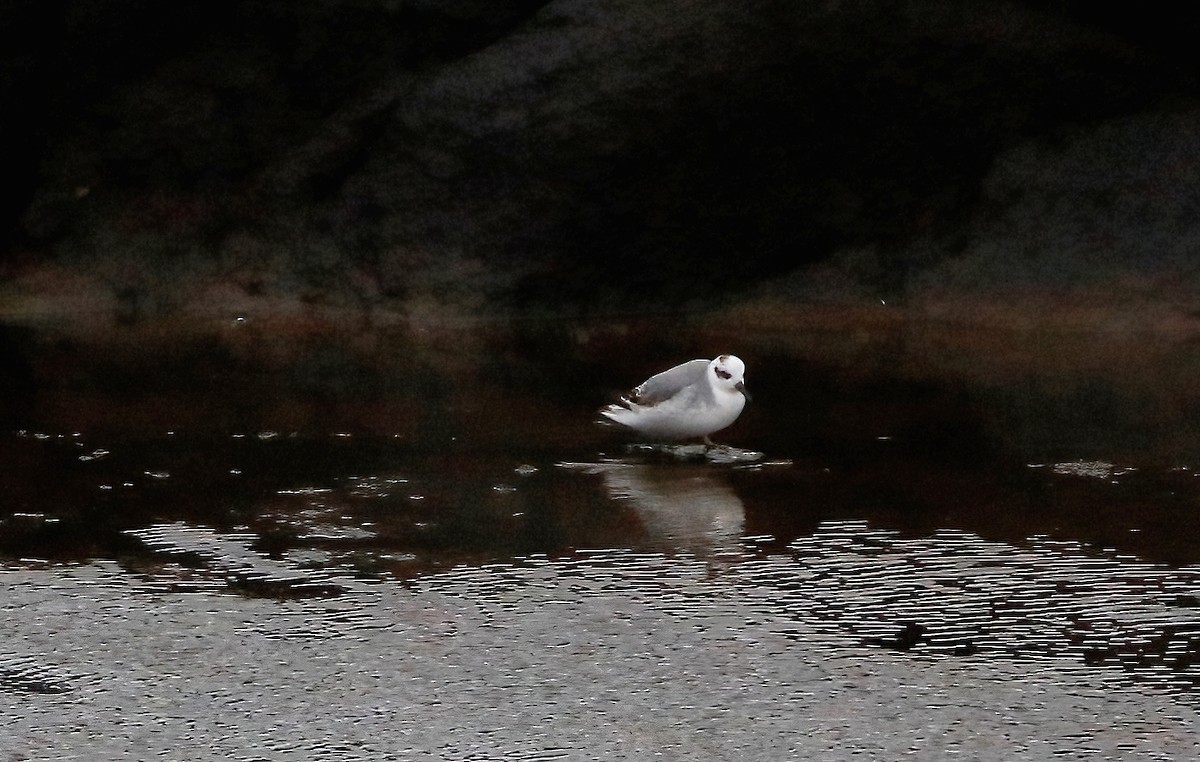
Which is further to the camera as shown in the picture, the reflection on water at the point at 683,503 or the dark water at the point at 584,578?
the reflection on water at the point at 683,503

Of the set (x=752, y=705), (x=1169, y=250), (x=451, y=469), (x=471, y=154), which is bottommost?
(x=752, y=705)

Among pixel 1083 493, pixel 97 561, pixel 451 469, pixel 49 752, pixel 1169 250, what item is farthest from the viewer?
pixel 1169 250

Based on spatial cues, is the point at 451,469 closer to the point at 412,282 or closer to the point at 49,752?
the point at 49,752

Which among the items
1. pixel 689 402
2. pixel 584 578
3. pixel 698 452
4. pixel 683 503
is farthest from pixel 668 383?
pixel 584 578

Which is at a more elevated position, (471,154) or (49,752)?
(471,154)

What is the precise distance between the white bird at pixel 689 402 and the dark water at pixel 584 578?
16 cm

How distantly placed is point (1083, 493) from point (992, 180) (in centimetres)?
447

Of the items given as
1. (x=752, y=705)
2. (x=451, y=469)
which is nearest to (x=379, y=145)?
(x=451, y=469)

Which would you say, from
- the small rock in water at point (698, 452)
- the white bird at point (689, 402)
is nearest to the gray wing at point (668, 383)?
the white bird at point (689, 402)

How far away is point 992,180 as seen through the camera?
11.0 m

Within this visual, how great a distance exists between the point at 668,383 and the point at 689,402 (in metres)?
0.16

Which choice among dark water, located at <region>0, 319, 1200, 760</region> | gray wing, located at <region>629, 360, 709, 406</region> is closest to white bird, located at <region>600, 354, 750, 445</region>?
gray wing, located at <region>629, 360, 709, 406</region>

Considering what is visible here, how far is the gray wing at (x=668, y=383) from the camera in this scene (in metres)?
7.67

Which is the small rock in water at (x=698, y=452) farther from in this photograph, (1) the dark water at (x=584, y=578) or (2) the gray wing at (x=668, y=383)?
(2) the gray wing at (x=668, y=383)
